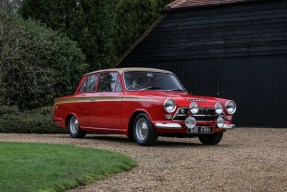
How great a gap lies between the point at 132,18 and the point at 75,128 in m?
17.7

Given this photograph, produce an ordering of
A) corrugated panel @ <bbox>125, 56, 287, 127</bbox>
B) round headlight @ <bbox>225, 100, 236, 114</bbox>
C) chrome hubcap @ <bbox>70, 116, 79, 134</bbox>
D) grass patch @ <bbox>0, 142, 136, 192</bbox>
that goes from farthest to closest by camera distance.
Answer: corrugated panel @ <bbox>125, 56, 287, 127</bbox>
chrome hubcap @ <bbox>70, 116, 79, 134</bbox>
round headlight @ <bbox>225, 100, 236, 114</bbox>
grass patch @ <bbox>0, 142, 136, 192</bbox>

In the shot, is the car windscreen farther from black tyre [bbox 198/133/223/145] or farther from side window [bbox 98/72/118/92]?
black tyre [bbox 198/133/223/145]

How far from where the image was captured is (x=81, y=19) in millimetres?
23859

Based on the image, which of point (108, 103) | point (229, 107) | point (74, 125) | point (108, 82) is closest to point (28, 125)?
point (74, 125)

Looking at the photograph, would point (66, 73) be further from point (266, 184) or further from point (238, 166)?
point (266, 184)

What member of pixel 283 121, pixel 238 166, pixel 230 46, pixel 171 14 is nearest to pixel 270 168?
pixel 238 166

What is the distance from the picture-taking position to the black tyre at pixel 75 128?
1440 centimetres

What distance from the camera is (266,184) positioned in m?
7.43

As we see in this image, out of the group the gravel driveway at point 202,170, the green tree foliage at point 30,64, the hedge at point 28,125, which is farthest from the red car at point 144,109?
Result: the green tree foliage at point 30,64

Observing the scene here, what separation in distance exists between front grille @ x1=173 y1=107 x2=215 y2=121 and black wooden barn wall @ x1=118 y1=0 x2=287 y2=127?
9.21 m

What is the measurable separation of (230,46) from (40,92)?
7.17 metres

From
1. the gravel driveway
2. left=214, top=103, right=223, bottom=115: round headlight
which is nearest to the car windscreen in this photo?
left=214, top=103, right=223, bottom=115: round headlight

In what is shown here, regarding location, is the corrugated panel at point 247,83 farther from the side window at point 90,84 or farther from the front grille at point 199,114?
the front grille at point 199,114

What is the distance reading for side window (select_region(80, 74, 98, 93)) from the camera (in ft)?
46.0
